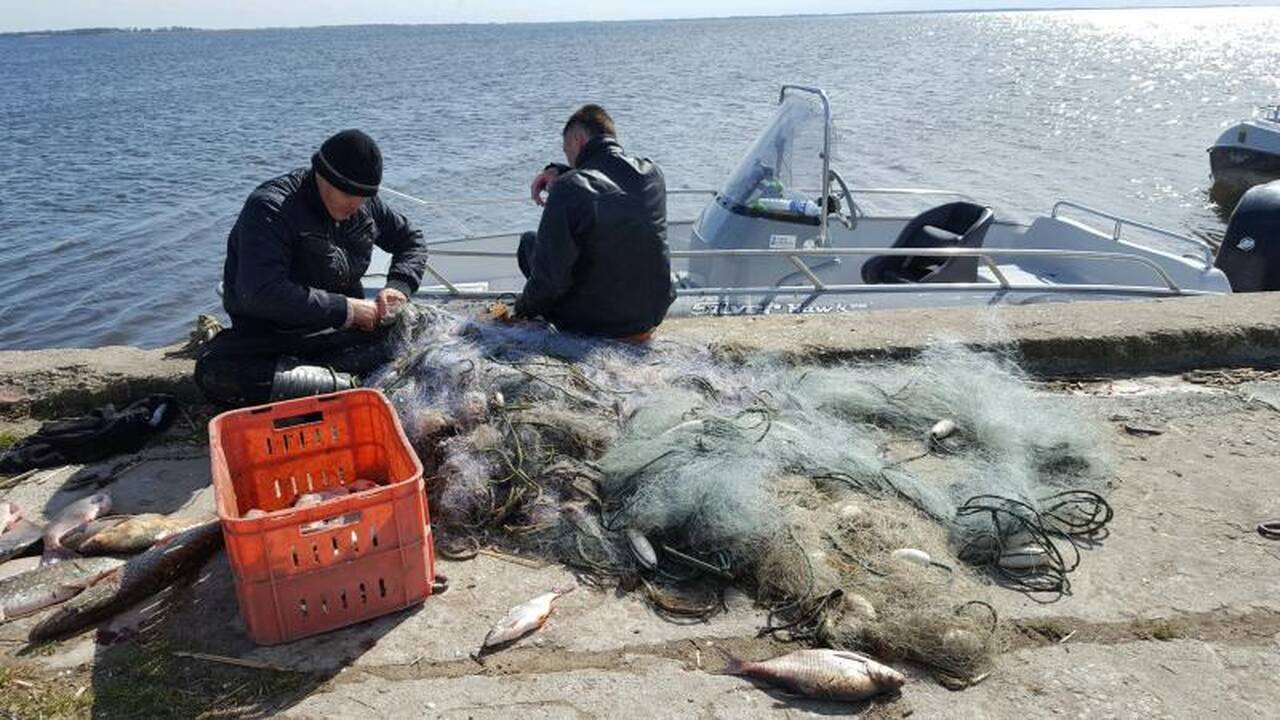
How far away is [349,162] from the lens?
4191 millimetres

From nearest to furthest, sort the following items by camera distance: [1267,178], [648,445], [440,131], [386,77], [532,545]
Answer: [532,545]
[648,445]
[1267,178]
[440,131]
[386,77]

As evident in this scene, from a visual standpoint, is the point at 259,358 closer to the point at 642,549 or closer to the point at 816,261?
the point at 642,549

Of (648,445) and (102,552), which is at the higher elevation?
(648,445)

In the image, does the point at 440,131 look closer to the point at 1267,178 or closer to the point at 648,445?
the point at 1267,178

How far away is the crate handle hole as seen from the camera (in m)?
3.62

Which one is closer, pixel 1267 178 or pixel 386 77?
pixel 1267 178

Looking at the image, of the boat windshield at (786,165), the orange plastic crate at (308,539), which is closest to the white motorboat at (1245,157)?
the boat windshield at (786,165)

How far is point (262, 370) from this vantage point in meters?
4.42

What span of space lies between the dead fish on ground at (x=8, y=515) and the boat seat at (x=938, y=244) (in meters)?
5.99

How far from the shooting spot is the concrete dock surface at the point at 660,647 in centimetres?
275

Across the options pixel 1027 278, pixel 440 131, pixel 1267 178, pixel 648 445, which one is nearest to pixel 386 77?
pixel 440 131

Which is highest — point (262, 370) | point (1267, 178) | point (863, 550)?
point (262, 370)

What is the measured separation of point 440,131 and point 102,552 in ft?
82.4

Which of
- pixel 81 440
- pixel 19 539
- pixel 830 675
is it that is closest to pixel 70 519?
pixel 19 539
